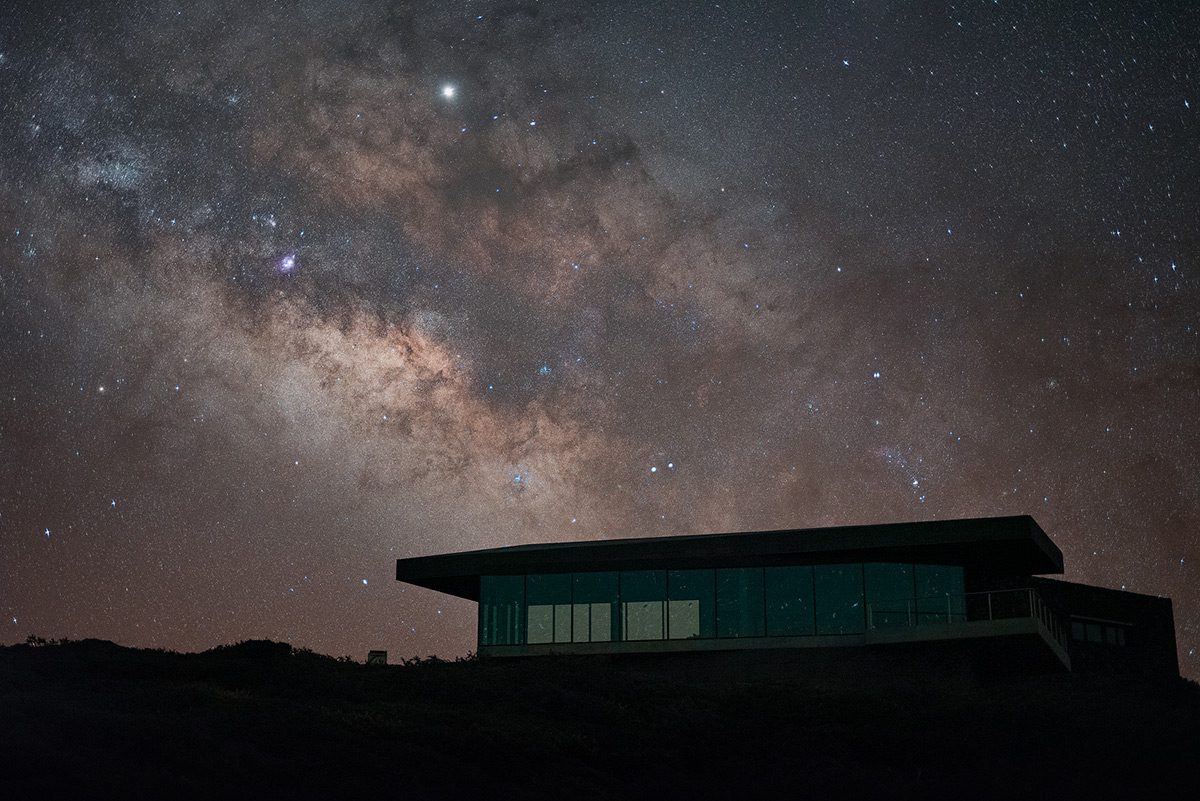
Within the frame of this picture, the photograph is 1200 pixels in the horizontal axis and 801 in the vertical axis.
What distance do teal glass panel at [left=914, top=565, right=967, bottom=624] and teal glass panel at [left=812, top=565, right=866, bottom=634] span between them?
5.97 ft

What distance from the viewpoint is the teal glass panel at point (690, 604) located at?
3831 centimetres

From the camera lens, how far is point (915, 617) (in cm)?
3634

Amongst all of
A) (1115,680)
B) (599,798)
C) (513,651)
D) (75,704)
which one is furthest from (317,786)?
(1115,680)

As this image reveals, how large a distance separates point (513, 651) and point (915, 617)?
43.5ft

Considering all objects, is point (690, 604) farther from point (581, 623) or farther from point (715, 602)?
point (581, 623)

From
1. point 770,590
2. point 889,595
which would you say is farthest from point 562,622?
point 889,595

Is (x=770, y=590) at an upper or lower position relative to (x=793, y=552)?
lower

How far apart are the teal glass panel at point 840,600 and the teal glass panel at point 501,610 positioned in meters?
10.1

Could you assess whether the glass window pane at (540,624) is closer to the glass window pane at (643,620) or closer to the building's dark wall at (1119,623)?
the glass window pane at (643,620)

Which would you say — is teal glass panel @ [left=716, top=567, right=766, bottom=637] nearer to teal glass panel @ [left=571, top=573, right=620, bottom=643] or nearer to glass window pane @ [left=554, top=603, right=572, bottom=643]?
teal glass panel @ [left=571, top=573, right=620, bottom=643]

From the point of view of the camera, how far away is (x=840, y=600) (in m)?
37.1

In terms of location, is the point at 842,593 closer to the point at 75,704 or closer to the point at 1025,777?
the point at 1025,777

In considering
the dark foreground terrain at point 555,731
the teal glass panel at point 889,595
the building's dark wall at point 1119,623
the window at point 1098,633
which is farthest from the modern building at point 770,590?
the window at point 1098,633

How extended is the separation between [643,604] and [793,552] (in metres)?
5.60
